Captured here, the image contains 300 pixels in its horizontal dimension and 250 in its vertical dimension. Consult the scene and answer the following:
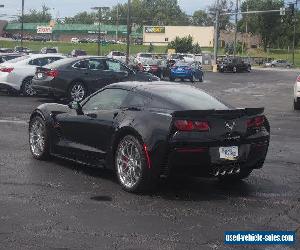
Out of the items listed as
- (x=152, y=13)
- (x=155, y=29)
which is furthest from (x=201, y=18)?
(x=155, y=29)

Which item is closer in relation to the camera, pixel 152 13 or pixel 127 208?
pixel 127 208

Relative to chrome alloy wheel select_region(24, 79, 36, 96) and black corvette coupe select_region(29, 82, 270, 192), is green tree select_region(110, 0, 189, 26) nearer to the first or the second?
chrome alloy wheel select_region(24, 79, 36, 96)

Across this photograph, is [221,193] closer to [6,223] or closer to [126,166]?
[126,166]

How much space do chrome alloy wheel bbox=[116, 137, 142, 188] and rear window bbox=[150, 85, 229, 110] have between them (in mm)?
739

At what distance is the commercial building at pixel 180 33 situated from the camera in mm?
131875

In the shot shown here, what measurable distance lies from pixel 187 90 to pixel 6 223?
3389 millimetres

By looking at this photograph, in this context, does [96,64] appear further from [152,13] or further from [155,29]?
[152,13]

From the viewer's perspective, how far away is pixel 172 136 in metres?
6.87

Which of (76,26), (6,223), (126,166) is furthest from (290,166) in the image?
(76,26)

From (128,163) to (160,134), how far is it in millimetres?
675

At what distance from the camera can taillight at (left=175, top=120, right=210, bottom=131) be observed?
6918 mm

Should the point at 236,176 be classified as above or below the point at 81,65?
below

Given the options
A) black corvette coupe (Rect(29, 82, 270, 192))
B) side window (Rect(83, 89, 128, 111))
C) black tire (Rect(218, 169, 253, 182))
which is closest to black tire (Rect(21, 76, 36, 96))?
black corvette coupe (Rect(29, 82, 270, 192))

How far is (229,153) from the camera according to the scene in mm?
7152
